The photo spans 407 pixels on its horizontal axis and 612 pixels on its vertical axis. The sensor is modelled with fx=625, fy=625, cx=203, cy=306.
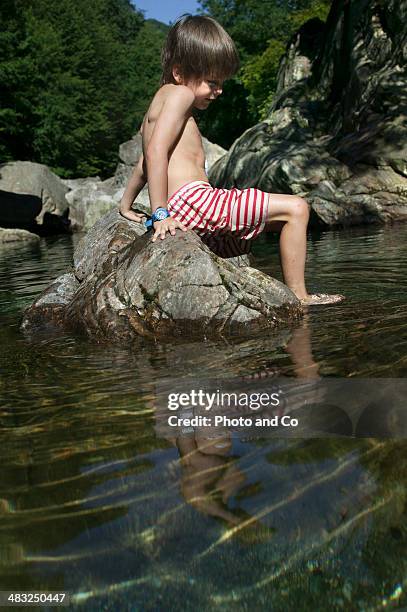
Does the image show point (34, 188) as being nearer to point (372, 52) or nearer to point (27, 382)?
point (372, 52)

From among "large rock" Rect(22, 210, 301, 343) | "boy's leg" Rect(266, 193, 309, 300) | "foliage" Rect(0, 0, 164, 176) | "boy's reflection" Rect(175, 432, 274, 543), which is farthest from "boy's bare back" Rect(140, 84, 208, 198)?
"foliage" Rect(0, 0, 164, 176)

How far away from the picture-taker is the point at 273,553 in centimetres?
150

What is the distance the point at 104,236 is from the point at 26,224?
56.1 ft

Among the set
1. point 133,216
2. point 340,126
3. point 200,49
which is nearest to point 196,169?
point 200,49

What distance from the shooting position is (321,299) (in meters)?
4.52

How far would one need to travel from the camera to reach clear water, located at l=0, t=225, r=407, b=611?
4.66 feet

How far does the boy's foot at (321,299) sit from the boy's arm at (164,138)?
4.05 feet

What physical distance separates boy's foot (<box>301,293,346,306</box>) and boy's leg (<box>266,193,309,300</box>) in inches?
2.0

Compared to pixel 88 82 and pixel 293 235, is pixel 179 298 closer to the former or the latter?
pixel 293 235

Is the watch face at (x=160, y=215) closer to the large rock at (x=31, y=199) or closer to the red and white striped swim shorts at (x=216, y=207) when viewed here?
the red and white striped swim shorts at (x=216, y=207)

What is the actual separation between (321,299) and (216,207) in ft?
3.38

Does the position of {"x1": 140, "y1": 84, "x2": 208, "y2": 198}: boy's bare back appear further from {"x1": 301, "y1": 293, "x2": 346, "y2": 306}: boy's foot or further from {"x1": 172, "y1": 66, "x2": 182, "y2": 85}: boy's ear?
{"x1": 301, "y1": 293, "x2": 346, "y2": 306}: boy's foot

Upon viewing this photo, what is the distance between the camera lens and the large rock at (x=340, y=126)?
42.0 feet

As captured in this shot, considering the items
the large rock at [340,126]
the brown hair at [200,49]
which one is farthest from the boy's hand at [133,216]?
the large rock at [340,126]
